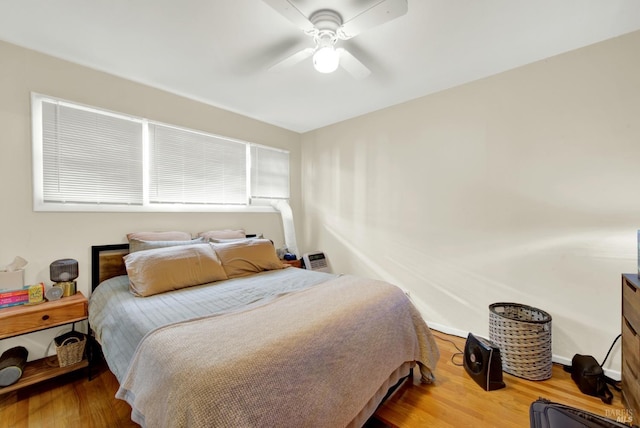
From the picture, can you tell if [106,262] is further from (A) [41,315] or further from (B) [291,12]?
(B) [291,12]

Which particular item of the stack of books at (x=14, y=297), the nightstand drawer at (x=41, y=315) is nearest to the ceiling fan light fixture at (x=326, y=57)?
the nightstand drawer at (x=41, y=315)

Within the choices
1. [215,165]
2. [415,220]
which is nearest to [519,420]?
[415,220]

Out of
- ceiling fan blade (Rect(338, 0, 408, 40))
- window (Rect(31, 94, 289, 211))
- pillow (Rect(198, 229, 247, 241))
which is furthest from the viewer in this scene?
pillow (Rect(198, 229, 247, 241))

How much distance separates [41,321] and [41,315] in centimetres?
4

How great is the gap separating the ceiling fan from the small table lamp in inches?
89.2

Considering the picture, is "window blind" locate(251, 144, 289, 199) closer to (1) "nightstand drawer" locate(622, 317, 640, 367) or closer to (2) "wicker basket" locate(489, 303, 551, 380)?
(2) "wicker basket" locate(489, 303, 551, 380)

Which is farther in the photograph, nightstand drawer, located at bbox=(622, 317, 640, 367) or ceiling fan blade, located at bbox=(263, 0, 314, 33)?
nightstand drawer, located at bbox=(622, 317, 640, 367)

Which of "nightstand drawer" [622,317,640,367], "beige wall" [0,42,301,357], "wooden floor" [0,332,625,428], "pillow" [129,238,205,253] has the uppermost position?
"beige wall" [0,42,301,357]

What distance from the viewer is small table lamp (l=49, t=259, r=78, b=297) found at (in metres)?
2.00

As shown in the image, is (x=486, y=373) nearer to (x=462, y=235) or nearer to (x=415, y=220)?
(x=462, y=235)

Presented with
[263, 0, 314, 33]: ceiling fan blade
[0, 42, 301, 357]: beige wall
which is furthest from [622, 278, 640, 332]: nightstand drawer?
[0, 42, 301, 357]: beige wall

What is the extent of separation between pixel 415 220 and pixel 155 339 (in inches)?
99.6

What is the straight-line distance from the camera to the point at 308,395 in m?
1.09

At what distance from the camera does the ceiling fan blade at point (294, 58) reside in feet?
5.84
